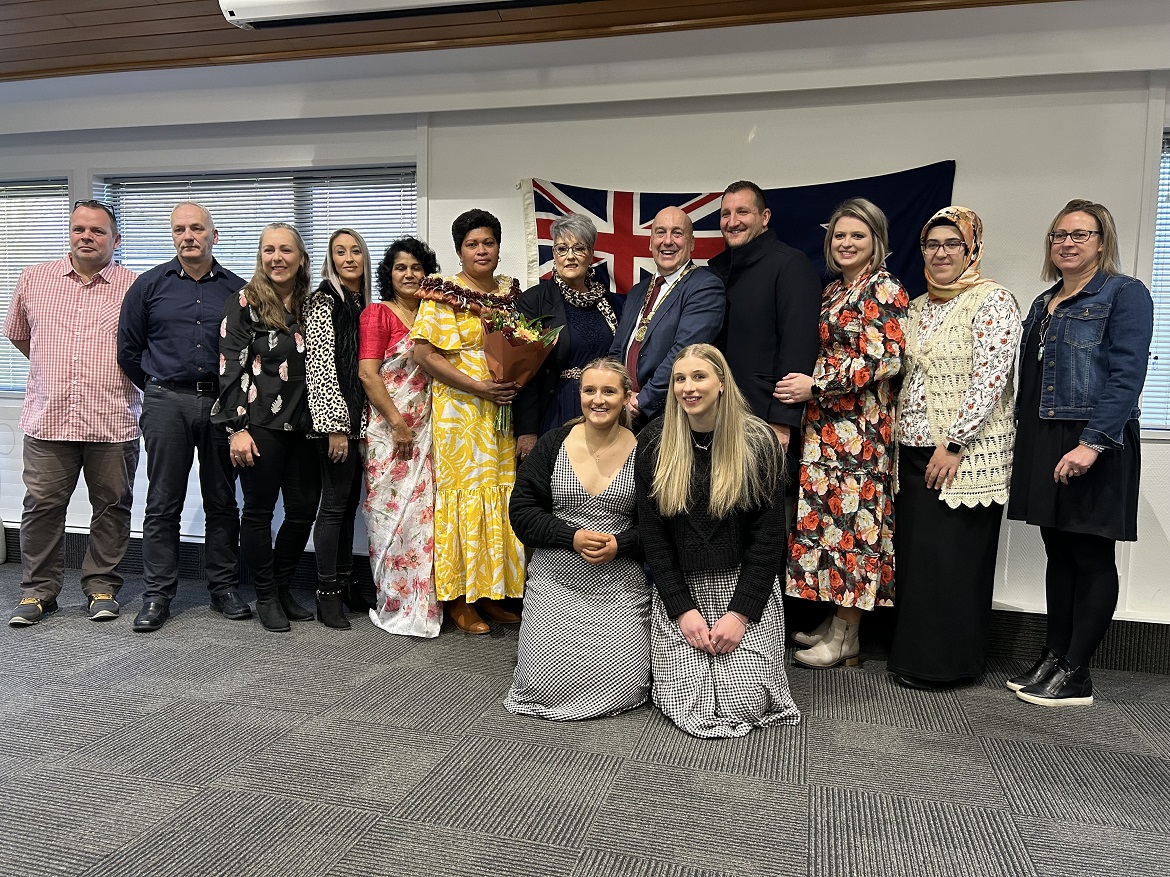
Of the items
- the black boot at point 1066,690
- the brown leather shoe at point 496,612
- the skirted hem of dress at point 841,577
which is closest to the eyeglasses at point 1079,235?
the skirted hem of dress at point 841,577

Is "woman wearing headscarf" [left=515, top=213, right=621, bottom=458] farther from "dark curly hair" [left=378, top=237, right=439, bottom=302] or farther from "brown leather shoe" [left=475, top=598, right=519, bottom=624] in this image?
"brown leather shoe" [left=475, top=598, right=519, bottom=624]

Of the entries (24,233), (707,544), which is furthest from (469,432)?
(24,233)

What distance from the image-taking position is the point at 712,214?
3.63 m

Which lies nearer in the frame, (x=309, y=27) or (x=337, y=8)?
(x=337, y=8)

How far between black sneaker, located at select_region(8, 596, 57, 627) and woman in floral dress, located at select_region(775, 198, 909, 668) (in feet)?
9.63

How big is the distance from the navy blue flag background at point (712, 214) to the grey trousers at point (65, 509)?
199 cm

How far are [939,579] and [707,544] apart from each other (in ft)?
2.72

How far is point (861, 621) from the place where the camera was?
329 centimetres

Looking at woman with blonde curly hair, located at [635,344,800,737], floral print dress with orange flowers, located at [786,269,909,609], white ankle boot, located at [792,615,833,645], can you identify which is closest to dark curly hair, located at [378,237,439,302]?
woman with blonde curly hair, located at [635,344,800,737]

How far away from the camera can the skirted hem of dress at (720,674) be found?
2496 mm

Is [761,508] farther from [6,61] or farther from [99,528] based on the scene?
[6,61]

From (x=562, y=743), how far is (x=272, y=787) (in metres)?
0.77

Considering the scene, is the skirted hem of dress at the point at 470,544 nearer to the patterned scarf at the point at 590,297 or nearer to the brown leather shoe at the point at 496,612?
the brown leather shoe at the point at 496,612

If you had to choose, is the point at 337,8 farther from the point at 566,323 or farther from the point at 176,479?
the point at 176,479
